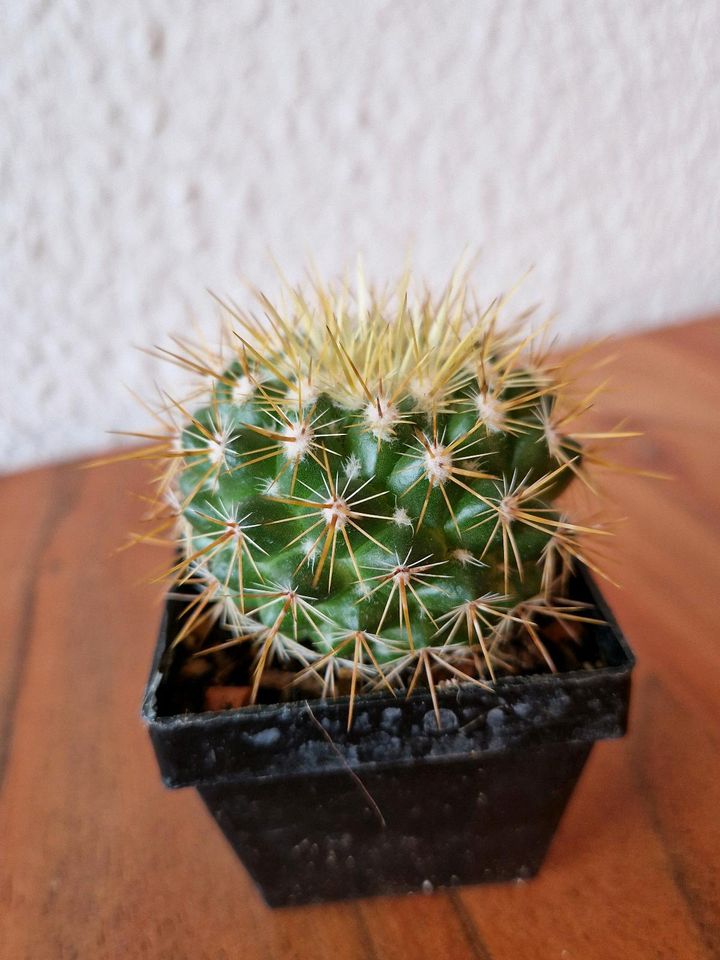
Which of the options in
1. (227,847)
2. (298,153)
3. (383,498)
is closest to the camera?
(383,498)

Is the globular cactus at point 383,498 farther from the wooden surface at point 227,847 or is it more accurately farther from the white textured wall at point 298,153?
the white textured wall at point 298,153

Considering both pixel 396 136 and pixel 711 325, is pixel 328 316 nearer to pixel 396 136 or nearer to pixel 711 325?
pixel 396 136

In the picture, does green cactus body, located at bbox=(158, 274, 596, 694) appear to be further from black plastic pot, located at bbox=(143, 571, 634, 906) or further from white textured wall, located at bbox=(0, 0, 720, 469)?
white textured wall, located at bbox=(0, 0, 720, 469)

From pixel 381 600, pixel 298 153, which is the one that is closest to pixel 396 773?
Result: pixel 381 600

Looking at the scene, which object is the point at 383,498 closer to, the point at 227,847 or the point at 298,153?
the point at 227,847

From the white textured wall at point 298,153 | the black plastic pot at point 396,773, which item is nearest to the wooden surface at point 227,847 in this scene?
the black plastic pot at point 396,773

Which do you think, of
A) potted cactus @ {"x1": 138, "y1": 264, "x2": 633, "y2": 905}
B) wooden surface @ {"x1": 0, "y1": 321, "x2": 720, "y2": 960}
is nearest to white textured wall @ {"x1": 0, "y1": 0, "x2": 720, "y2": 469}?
wooden surface @ {"x1": 0, "y1": 321, "x2": 720, "y2": 960}
